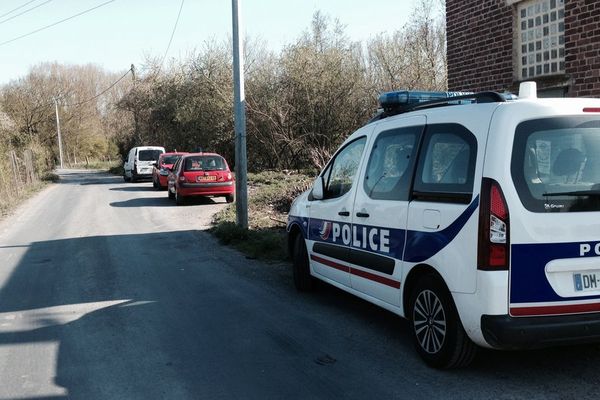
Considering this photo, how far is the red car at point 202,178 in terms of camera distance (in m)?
17.6

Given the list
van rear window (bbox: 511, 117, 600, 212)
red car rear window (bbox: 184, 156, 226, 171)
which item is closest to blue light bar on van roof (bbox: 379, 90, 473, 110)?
van rear window (bbox: 511, 117, 600, 212)

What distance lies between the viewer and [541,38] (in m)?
8.97

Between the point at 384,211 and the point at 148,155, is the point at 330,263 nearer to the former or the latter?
the point at 384,211

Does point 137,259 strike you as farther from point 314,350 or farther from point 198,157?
point 198,157

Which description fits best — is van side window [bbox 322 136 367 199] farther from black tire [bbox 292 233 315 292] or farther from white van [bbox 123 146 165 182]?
white van [bbox 123 146 165 182]

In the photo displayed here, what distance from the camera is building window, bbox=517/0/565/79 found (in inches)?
341

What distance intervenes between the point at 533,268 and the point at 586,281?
379 mm

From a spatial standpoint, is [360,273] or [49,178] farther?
[49,178]

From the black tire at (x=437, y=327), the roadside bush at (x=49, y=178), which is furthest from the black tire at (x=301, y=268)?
the roadside bush at (x=49, y=178)

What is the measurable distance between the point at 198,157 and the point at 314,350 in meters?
13.9

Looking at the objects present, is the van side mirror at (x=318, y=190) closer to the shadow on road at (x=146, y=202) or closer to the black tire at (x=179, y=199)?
the black tire at (x=179, y=199)

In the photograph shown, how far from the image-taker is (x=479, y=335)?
387 cm

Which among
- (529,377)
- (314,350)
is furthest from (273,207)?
(529,377)

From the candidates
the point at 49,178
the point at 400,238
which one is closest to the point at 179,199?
the point at 400,238
